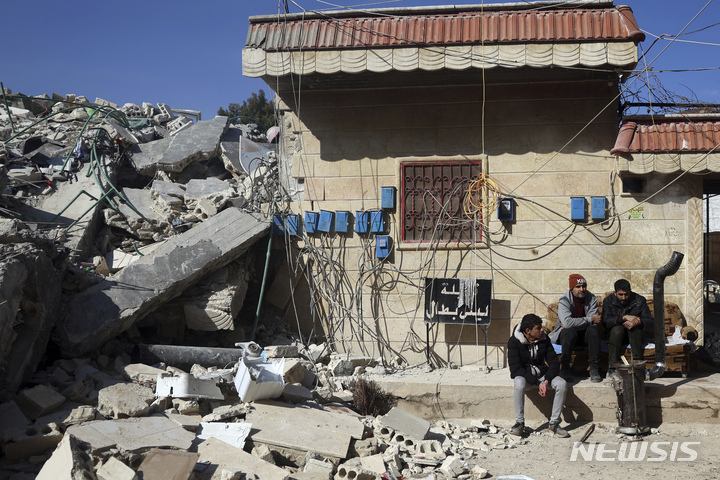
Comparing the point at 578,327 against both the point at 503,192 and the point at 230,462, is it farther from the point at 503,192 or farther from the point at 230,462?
the point at 230,462

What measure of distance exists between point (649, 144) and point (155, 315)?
686 cm

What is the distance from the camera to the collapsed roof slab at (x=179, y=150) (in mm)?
10758

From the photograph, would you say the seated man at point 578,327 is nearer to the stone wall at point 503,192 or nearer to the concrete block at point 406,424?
the stone wall at point 503,192

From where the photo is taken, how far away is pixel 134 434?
5246 millimetres

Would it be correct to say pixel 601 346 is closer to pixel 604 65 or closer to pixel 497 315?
pixel 497 315

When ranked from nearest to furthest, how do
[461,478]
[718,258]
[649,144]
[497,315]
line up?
[461,478], [649,144], [497,315], [718,258]

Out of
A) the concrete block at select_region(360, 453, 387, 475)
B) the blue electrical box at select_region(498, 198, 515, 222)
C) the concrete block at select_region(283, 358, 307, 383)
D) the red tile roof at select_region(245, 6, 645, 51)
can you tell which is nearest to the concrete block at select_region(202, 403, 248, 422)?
the concrete block at select_region(283, 358, 307, 383)

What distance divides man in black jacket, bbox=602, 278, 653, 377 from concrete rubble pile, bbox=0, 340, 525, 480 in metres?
1.61

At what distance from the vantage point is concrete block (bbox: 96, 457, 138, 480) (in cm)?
446

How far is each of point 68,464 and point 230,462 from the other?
132 centimetres

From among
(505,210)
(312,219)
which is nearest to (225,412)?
(312,219)

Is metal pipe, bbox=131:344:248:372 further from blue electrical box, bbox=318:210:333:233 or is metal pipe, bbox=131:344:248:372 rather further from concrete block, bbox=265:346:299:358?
blue electrical box, bbox=318:210:333:233

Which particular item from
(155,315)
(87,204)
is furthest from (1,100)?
(155,315)

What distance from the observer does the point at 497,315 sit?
28.0 feet
